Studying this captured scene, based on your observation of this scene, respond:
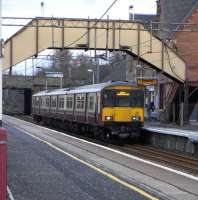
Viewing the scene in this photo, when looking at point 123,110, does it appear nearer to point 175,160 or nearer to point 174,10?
point 175,160

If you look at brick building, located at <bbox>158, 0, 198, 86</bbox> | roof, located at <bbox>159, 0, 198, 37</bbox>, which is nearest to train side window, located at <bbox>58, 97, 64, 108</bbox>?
brick building, located at <bbox>158, 0, 198, 86</bbox>

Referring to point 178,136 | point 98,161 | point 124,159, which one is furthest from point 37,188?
point 178,136

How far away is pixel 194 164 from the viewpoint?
18469mm

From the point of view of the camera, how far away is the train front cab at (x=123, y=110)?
92.2ft

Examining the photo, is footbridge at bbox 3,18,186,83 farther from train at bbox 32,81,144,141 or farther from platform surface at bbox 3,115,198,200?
platform surface at bbox 3,115,198,200

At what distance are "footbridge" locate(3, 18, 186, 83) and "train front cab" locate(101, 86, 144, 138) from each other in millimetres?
7573

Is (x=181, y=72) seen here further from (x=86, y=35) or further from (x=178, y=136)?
(x=178, y=136)

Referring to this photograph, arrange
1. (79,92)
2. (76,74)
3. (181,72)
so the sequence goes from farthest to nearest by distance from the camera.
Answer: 1. (76,74)
2. (181,72)
3. (79,92)

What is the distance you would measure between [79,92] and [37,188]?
23.0 m

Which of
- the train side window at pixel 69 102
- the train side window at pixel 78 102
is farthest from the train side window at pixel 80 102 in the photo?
the train side window at pixel 69 102

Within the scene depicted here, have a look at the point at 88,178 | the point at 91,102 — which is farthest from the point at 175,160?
the point at 91,102

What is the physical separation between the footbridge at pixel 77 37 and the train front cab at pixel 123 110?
7573 mm

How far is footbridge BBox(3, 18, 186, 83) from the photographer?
117 ft

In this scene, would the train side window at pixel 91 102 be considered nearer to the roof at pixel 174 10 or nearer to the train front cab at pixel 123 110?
the train front cab at pixel 123 110
